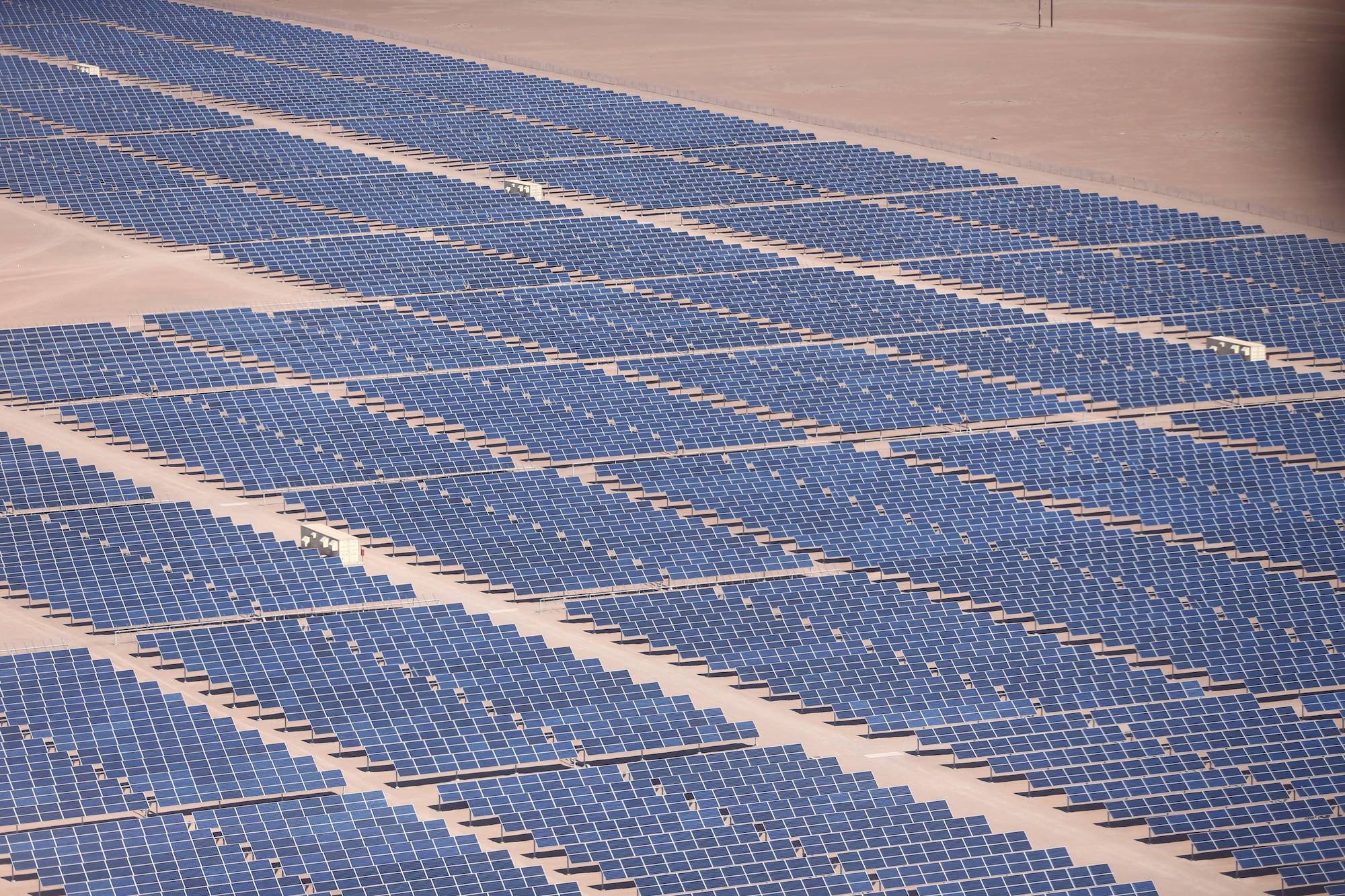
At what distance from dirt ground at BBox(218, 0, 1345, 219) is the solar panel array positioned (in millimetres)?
14172

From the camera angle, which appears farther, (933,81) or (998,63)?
(998,63)

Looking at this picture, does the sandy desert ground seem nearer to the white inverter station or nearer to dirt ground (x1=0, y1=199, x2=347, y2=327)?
dirt ground (x1=0, y1=199, x2=347, y2=327)

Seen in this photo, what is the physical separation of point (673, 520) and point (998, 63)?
294 feet

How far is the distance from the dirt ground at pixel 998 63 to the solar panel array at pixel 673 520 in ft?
46.5

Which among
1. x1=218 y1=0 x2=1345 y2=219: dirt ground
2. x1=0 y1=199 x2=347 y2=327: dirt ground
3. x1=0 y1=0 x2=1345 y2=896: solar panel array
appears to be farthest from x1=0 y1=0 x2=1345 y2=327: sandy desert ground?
x1=0 y1=0 x2=1345 y2=896: solar panel array

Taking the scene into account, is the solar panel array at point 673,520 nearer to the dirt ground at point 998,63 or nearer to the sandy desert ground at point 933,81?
the sandy desert ground at point 933,81

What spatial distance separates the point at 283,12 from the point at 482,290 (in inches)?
2737

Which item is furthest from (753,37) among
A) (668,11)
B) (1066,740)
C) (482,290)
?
(1066,740)

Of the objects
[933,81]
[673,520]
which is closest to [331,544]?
[673,520]

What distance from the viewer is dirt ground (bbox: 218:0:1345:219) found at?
121062 mm

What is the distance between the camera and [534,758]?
50.8 metres

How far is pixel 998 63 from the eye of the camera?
146 meters

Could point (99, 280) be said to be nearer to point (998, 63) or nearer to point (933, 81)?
point (933, 81)

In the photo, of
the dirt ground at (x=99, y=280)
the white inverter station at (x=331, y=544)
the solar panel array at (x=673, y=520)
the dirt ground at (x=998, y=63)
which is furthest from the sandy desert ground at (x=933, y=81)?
the white inverter station at (x=331, y=544)
